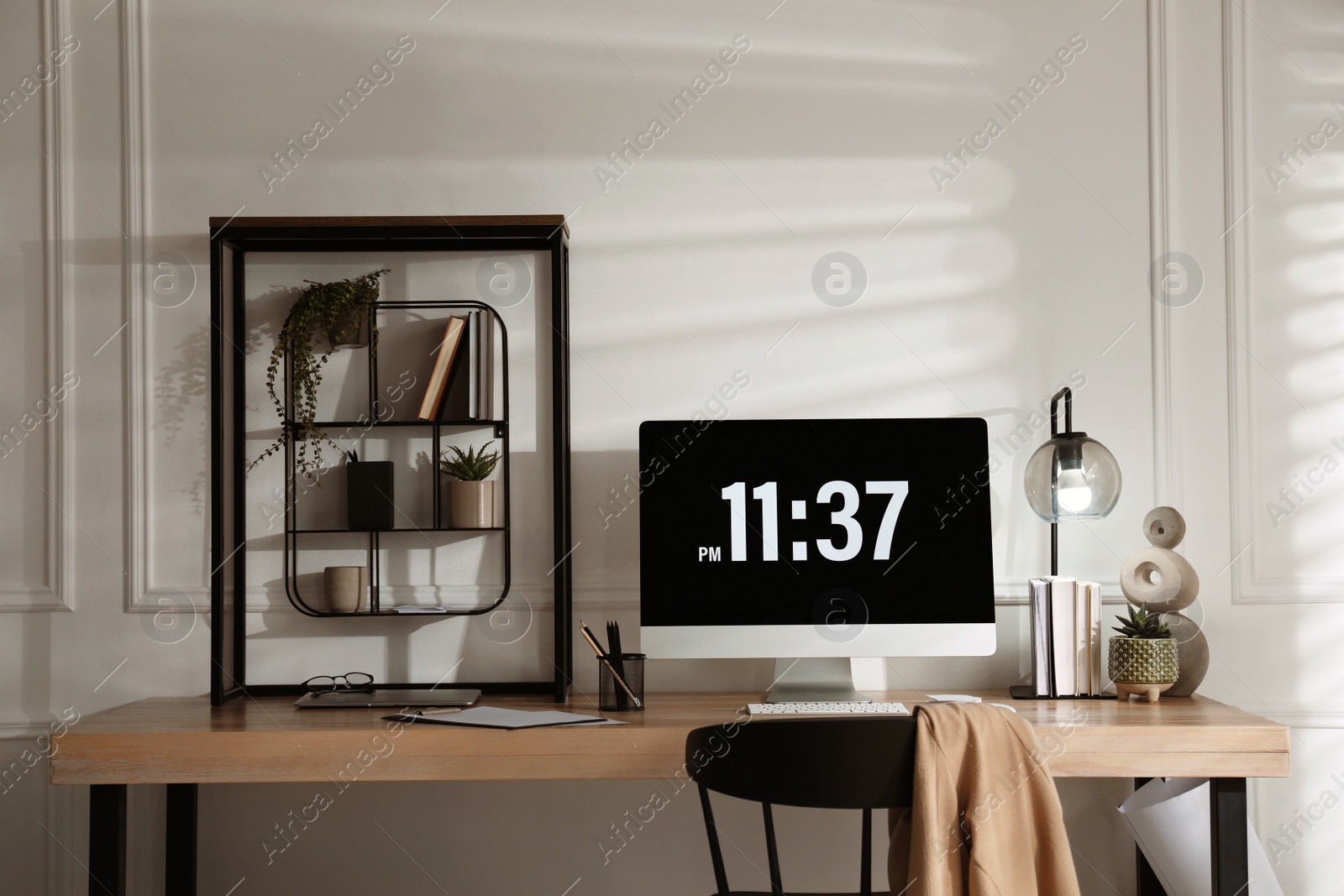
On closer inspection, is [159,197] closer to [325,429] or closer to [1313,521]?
[325,429]

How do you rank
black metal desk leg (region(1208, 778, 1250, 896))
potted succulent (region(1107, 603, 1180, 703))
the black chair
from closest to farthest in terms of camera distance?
the black chair < black metal desk leg (region(1208, 778, 1250, 896)) < potted succulent (region(1107, 603, 1180, 703))

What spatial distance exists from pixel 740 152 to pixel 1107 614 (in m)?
1.46

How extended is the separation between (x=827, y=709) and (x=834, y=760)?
0.62 meters

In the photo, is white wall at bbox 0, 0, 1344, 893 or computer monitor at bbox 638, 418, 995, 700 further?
white wall at bbox 0, 0, 1344, 893

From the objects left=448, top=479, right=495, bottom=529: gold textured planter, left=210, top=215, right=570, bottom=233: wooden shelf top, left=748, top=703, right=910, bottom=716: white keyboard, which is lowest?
left=748, top=703, right=910, bottom=716: white keyboard

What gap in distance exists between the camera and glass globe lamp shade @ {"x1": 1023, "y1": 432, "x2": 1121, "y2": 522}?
2215mm

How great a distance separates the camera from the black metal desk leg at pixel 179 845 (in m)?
2.34

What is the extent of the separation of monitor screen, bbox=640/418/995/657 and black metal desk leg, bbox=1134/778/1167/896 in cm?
63

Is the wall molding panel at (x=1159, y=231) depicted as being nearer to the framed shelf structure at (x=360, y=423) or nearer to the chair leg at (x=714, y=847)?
the chair leg at (x=714, y=847)

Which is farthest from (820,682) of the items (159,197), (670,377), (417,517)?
(159,197)

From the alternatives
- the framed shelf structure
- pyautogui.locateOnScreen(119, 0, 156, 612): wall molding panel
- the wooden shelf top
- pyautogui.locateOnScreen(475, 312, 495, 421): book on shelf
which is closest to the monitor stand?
the framed shelf structure

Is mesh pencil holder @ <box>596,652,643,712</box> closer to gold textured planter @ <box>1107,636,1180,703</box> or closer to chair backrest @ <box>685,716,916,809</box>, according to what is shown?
chair backrest @ <box>685,716,916,809</box>

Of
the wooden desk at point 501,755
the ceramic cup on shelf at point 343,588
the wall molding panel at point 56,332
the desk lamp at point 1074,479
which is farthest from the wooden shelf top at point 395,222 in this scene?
the desk lamp at point 1074,479

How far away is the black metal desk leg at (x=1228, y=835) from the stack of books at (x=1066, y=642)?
37 cm
